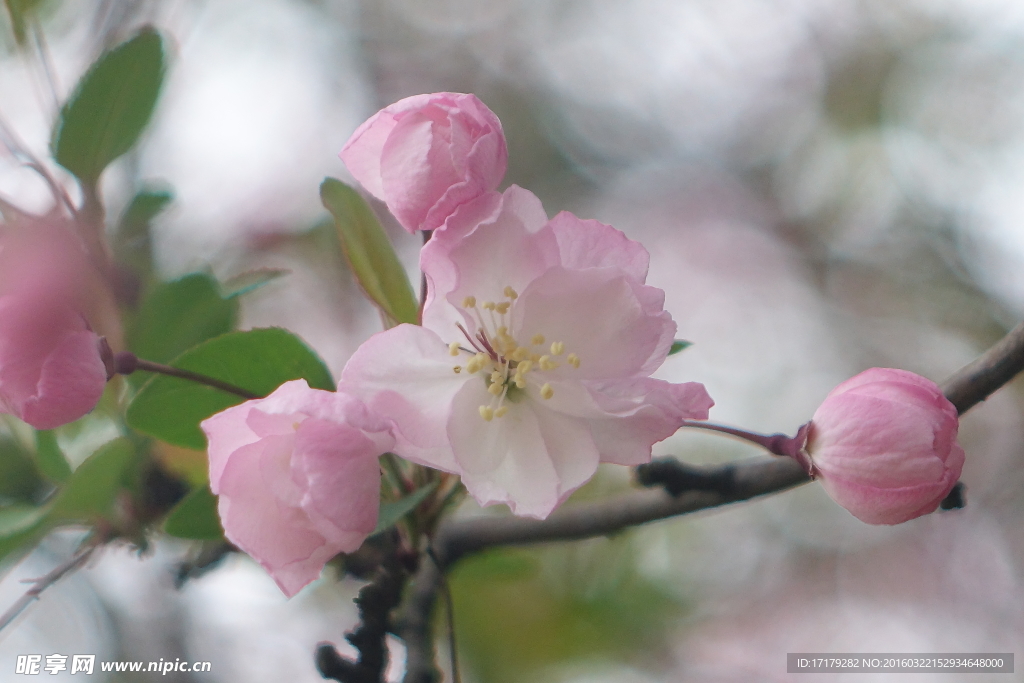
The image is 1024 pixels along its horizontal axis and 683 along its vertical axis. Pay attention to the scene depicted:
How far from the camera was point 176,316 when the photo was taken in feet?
2.88

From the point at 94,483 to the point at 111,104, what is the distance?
42 cm

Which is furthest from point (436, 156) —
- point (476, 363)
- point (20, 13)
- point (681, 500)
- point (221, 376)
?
point (20, 13)

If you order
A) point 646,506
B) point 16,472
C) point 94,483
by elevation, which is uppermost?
point 94,483

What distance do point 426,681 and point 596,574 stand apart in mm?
943

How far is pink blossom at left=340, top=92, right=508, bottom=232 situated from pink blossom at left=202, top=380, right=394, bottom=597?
0.60 ft

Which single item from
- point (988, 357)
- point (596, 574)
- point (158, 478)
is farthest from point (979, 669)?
point (158, 478)

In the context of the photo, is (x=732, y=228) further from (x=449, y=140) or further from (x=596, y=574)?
(x=449, y=140)

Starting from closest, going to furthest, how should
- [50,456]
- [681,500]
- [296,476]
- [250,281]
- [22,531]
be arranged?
[296,476], [22,531], [681,500], [50,456], [250,281]

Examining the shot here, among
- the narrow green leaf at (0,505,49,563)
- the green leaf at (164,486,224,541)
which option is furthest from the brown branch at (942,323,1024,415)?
the narrow green leaf at (0,505,49,563)

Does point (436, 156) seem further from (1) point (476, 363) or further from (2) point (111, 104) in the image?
(2) point (111, 104)

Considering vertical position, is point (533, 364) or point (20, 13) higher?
point (20, 13)

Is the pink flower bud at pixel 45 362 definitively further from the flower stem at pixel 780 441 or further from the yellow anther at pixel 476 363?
the flower stem at pixel 780 441

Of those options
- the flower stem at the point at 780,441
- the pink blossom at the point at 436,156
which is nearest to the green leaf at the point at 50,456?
the pink blossom at the point at 436,156

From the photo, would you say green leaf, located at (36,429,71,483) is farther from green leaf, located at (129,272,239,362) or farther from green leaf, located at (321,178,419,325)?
green leaf, located at (321,178,419,325)
